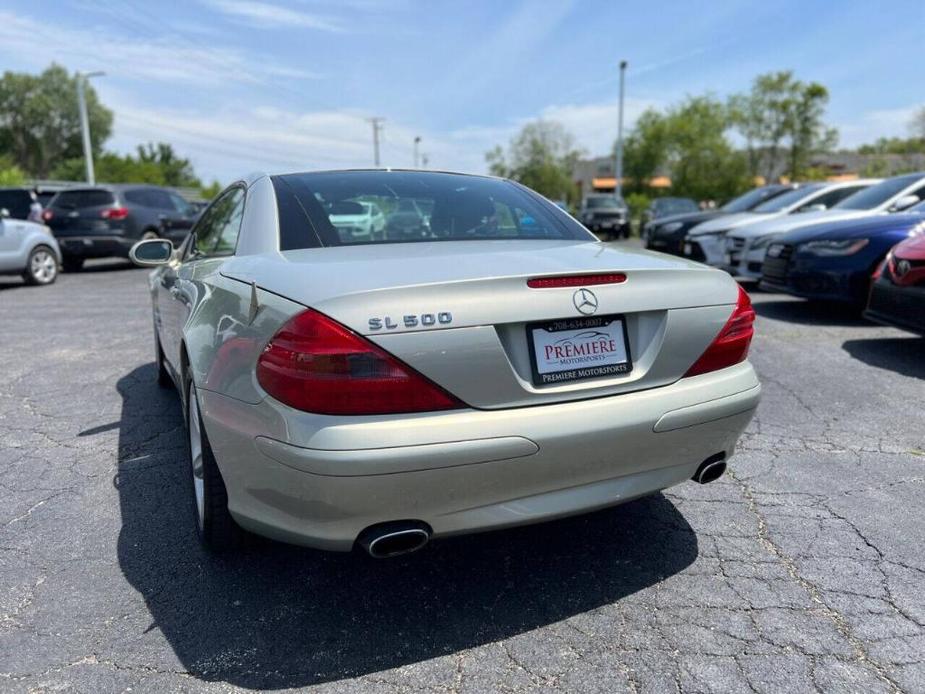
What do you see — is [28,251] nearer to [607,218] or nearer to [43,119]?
[607,218]

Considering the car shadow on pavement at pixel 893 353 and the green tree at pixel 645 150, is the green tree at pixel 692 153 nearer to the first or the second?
the green tree at pixel 645 150

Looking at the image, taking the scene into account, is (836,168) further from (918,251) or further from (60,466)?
(60,466)

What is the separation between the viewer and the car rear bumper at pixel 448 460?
192 centimetres

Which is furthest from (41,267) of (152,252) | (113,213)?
(152,252)

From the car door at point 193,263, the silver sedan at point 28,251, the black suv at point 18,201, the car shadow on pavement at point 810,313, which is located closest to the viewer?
the car door at point 193,263

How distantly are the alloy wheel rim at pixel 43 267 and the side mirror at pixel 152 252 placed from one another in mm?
9630

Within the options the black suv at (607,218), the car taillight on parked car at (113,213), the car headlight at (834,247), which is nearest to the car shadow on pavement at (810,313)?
the car headlight at (834,247)

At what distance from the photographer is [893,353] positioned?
5.84 meters

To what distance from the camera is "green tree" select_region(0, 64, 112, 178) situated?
65.7 metres

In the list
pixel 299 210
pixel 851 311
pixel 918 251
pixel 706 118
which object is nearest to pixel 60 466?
pixel 299 210

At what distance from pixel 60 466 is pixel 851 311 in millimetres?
7796

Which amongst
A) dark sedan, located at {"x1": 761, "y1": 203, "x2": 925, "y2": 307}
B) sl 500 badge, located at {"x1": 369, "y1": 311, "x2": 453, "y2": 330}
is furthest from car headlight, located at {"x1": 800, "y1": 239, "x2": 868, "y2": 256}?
sl 500 badge, located at {"x1": 369, "y1": 311, "x2": 453, "y2": 330}

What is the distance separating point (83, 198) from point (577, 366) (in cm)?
1488

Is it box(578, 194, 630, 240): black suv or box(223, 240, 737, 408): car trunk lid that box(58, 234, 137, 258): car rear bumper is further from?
box(578, 194, 630, 240): black suv
